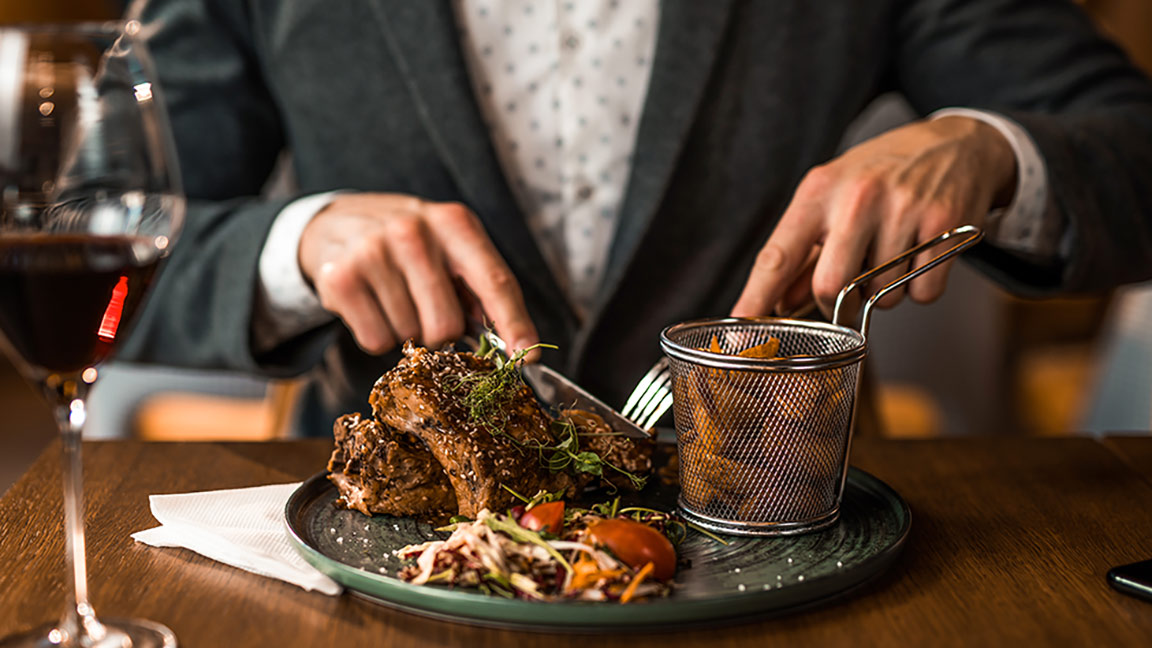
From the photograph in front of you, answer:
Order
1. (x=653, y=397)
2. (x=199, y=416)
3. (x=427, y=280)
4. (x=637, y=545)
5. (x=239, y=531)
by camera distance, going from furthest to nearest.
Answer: (x=199, y=416)
(x=427, y=280)
(x=653, y=397)
(x=239, y=531)
(x=637, y=545)

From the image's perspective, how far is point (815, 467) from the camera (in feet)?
3.07

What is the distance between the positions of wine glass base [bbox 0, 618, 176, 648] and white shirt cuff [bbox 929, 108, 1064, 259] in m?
1.21

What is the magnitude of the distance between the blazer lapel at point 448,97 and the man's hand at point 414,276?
1.08 ft

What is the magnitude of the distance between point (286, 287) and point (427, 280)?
0.35 meters

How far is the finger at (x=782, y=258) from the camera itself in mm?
1175

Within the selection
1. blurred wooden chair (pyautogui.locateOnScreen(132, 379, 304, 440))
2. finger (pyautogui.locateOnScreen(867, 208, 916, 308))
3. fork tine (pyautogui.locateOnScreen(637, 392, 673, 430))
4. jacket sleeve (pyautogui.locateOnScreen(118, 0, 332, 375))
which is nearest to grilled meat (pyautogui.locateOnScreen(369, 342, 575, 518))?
fork tine (pyautogui.locateOnScreen(637, 392, 673, 430))

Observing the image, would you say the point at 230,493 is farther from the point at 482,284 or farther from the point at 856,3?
the point at 856,3

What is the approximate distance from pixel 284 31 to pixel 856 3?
3.07ft

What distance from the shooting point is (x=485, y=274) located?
1.23 m

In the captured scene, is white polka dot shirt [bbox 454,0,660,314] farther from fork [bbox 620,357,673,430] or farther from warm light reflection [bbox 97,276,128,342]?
warm light reflection [bbox 97,276,128,342]

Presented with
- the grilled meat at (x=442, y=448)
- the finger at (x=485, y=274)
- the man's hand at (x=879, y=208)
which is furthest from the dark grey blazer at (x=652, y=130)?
the grilled meat at (x=442, y=448)

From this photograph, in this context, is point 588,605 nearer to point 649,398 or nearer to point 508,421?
point 508,421

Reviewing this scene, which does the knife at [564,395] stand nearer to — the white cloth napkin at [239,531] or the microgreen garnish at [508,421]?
the microgreen garnish at [508,421]

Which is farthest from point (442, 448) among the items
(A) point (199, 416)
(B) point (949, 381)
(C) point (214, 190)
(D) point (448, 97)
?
(B) point (949, 381)
